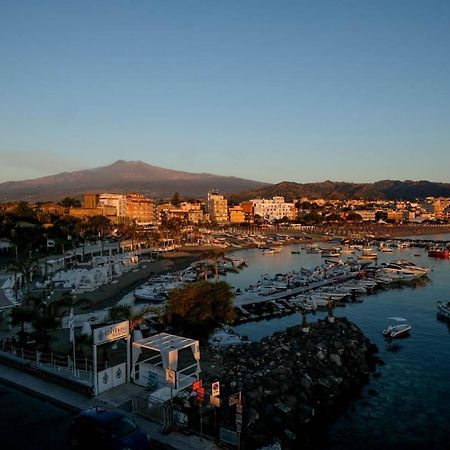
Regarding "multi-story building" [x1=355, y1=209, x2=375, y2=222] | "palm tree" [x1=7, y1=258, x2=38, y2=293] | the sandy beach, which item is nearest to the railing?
"palm tree" [x1=7, y1=258, x2=38, y2=293]

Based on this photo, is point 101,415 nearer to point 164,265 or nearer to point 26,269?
point 26,269

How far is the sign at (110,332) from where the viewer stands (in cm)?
1105

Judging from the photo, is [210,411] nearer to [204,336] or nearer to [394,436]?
[394,436]

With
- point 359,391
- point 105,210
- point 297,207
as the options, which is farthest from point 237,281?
point 297,207

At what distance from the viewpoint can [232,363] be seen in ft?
49.3

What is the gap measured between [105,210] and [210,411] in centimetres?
9610

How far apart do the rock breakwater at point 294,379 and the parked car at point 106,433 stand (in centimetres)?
308

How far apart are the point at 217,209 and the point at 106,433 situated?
123 m

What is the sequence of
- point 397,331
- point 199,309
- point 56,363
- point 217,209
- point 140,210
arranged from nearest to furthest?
1. point 56,363
2. point 199,309
3. point 397,331
4. point 140,210
5. point 217,209

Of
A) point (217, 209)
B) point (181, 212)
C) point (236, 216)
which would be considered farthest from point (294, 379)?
point (236, 216)

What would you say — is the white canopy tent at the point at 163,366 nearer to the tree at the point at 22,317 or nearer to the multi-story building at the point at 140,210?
the tree at the point at 22,317

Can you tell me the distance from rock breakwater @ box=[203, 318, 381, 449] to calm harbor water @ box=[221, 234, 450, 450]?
0.59 metres

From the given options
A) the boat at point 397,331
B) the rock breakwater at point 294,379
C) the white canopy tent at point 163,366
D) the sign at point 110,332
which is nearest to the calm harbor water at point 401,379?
the boat at point 397,331

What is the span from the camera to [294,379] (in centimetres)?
1407
